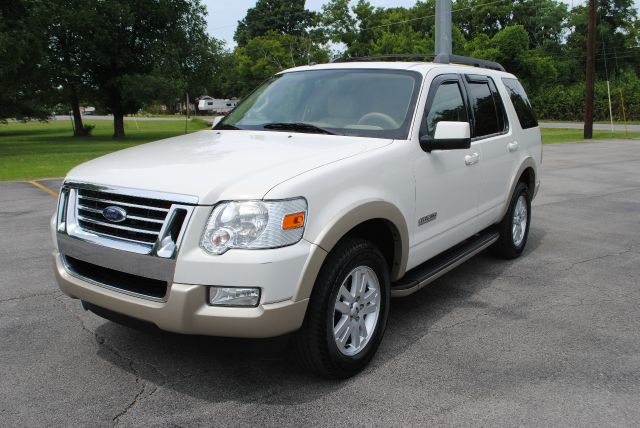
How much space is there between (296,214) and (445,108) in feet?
6.73

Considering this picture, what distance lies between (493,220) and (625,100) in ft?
160

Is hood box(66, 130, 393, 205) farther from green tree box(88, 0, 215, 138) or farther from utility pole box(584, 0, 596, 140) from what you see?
green tree box(88, 0, 215, 138)

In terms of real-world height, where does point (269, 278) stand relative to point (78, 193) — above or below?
below

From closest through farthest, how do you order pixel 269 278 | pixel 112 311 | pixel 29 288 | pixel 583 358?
pixel 269 278 → pixel 112 311 → pixel 583 358 → pixel 29 288

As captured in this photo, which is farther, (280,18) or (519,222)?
(280,18)

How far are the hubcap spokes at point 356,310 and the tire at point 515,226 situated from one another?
104 inches

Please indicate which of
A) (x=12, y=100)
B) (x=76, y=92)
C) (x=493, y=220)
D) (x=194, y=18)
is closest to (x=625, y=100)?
(x=194, y=18)

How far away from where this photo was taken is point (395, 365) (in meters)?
3.64

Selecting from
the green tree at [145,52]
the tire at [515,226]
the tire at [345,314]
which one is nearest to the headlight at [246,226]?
the tire at [345,314]

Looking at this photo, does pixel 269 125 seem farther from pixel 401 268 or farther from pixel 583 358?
pixel 583 358

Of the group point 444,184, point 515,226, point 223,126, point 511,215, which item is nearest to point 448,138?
point 444,184

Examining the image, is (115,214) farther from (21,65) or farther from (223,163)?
(21,65)

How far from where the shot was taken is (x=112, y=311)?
10.4ft

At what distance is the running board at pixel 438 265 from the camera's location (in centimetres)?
395
